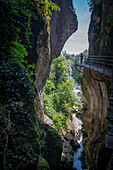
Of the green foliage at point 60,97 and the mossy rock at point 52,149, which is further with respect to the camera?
the green foliage at point 60,97

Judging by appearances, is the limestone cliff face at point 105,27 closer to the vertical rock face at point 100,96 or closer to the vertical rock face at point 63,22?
the vertical rock face at point 100,96

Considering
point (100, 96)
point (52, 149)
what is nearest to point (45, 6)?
point (100, 96)

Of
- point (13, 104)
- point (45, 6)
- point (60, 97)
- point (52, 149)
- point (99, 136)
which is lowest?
point (52, 149)

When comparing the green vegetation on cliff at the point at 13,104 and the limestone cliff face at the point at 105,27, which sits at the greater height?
the limestone cliff face at the point at 105,27

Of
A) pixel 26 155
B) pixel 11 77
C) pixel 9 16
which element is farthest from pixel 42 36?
pixel 26 155

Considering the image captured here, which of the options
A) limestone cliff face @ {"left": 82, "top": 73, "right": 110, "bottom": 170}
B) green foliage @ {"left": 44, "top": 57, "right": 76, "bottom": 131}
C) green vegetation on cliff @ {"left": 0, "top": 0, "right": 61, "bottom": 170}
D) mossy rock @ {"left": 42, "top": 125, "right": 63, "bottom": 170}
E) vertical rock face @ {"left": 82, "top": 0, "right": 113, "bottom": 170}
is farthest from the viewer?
green foliage @ {"left": 44, "top": 57, "right": 76, "bottom": 131}

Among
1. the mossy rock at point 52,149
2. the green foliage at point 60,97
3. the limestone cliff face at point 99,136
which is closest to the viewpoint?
the limestone cliff face at point 99,136

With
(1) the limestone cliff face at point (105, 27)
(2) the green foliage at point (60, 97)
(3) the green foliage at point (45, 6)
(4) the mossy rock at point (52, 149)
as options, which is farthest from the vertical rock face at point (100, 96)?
(2) the green foliage at point (60, 97)

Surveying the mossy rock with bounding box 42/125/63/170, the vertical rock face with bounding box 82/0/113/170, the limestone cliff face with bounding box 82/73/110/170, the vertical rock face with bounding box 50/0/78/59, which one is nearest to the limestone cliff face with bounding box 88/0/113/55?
the vertical rock face with bounding box 82/0/113/170

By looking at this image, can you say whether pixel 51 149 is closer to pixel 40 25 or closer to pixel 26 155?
pixel 26 155

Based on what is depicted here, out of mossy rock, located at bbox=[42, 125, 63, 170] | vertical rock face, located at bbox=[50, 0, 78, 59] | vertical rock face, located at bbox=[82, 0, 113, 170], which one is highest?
vertical rock face, located at bbox=[50, 0, 78, 59]

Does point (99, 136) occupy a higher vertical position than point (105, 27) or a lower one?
lower

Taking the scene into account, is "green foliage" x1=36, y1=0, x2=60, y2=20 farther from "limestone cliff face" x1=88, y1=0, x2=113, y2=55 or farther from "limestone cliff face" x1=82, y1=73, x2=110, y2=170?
"limestone cliff face" x1=82, y1=73, x2=110, y2=170

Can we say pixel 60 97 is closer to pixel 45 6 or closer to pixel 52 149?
pixel 52 149
